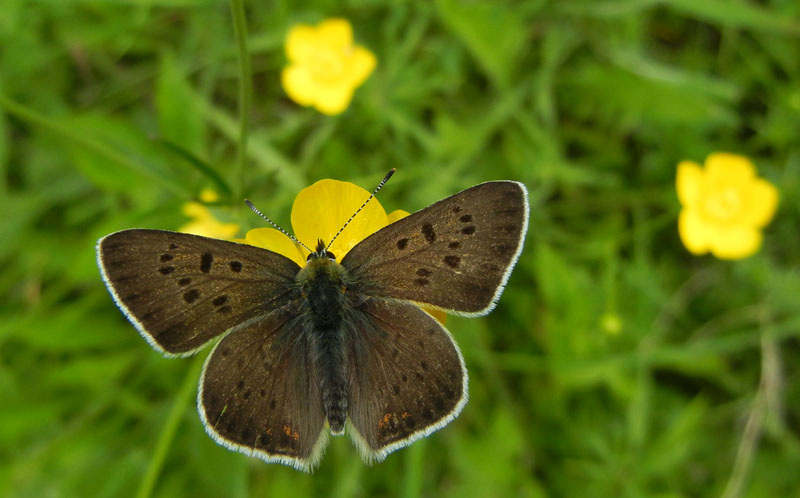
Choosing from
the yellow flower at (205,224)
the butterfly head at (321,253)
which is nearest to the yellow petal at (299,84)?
the yellow flower at (205,224)

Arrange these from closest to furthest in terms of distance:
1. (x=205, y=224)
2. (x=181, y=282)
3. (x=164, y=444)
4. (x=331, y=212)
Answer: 1. (x=181, y=282)
2. (x=331, y=212)
3. (x=164, y=444)
4. (x=205, y=224)

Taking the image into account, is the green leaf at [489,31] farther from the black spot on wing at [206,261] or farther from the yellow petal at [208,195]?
the black spot on wing at [206,261]

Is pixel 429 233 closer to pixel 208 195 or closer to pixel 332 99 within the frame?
pixel 208 195

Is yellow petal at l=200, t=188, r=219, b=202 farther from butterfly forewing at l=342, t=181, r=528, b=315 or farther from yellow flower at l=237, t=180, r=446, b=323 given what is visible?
butterfly forewing at l=342, t=181, r=528, b=315

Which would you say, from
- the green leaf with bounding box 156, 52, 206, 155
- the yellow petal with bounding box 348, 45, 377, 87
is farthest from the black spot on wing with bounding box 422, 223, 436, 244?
the yellow petal with bounding box 348, 45, 377, 87

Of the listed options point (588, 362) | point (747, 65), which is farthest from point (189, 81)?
point (747, 65)

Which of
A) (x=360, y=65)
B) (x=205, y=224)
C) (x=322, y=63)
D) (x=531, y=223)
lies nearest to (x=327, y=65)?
(x=322, y=63)
